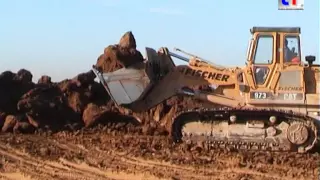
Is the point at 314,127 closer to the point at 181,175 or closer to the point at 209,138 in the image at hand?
the point at 209,138

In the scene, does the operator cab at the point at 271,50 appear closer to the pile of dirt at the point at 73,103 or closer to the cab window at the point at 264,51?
the cab window at the point at 264,51

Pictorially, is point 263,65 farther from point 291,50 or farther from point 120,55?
point 120,55

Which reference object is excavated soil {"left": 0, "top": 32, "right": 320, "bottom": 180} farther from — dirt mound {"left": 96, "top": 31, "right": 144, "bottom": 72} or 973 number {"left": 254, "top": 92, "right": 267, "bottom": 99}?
973 number {"left": 254, "top": 92, "right": 267, "bottom": 99}

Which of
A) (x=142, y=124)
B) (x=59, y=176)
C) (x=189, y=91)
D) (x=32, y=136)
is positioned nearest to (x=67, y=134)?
(x=32, y=136)

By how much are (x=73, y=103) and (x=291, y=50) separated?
21.8 ft

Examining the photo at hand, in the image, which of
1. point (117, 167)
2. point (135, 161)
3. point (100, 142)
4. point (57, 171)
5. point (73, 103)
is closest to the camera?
point (57, 171)

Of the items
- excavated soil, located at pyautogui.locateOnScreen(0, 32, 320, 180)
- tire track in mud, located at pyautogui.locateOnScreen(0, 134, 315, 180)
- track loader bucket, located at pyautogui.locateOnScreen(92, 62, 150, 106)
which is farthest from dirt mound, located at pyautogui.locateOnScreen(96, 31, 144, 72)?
tire track in mud, located at pyautogui.locateOnScreen(0, 134, 315, 180)

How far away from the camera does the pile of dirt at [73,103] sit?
54.0ft

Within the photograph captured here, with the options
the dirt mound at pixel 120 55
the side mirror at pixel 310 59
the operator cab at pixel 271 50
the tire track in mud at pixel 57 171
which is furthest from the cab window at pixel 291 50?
the tire track in mud at pixel 57 171

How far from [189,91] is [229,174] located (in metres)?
4.00

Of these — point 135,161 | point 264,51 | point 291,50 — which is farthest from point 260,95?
point 135,161

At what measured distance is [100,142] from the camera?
47.2 feet

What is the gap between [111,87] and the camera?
14562 millimetres

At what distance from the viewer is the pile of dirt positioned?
54.0 feet
